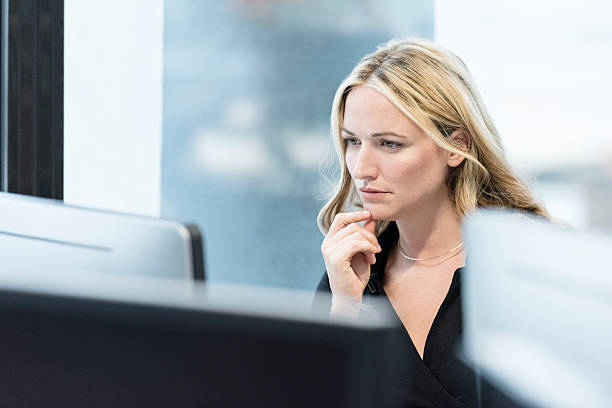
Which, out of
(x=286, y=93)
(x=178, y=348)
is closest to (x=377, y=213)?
(x=178, y=348)

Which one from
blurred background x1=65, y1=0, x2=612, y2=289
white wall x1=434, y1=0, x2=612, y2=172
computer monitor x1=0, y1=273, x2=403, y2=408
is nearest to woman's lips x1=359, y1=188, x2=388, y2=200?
computer monitor x1=0, y1=273, x2=403, y2=408

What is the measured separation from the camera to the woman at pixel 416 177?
5.31 ft

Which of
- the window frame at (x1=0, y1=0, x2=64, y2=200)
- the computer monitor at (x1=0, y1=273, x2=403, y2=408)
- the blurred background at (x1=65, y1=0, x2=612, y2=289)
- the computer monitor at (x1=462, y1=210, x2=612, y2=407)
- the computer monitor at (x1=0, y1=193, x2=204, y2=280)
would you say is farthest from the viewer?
the blurred background at (x1=65, y1=0, x2=612, y2=289)

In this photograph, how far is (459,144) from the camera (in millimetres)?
1672

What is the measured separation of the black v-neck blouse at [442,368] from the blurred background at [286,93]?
4.77 feet

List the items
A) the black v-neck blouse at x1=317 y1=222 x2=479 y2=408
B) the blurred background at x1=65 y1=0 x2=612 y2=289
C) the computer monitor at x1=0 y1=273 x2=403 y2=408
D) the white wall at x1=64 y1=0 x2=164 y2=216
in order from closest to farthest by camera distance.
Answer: the computer monitor at x1=0 y1=273 x2=403 y2=408
the black v-neck blouse at x1=317 y1=222 x2=479 y2=408
the white wall at x1=64 y1=0 x2=164 y2=216
the blurred background at x1=65 y1=0 x2=612 y2=289

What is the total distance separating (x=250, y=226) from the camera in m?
3.10

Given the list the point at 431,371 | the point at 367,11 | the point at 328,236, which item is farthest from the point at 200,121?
the point at 431,371

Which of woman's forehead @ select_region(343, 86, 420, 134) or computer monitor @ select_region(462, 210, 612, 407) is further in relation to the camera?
woman's forehead @ select_region(343, 86, 420, 134)

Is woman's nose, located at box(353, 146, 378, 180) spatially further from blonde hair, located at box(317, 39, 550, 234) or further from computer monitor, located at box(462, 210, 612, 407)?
computer monitor, located at box(462, 210, 612, 407)

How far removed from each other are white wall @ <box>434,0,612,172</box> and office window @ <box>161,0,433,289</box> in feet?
0.67

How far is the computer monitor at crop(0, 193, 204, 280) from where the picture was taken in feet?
2.37

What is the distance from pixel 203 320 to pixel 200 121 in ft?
8.68

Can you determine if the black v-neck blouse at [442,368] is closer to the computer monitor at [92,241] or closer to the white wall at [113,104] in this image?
the computer monitor at [92,241]
